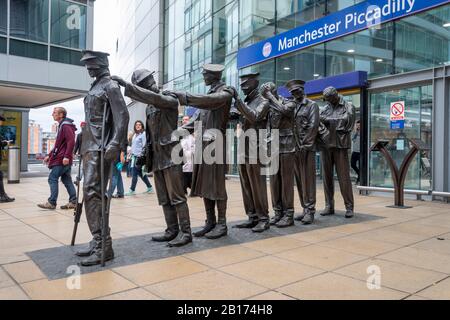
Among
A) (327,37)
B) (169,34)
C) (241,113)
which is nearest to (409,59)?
(327,37)

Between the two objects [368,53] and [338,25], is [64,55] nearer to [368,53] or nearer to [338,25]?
[338,25]

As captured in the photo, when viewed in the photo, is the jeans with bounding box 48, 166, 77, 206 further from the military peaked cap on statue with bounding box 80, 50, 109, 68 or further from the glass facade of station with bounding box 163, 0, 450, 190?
the glass facade of station with bounding box 163, 0, 450, 190

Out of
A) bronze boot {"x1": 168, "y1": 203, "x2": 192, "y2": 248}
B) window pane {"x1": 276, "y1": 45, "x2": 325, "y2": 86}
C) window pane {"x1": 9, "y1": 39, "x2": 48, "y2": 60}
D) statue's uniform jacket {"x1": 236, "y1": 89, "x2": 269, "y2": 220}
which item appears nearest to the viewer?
bronze boot {"x1": 168, "y1": 203, "x2": 192, "y2": 248}

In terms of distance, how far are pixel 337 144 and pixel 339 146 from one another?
46 millimetres

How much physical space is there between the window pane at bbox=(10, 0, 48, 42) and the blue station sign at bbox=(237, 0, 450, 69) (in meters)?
8.40

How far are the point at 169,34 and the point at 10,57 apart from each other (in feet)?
37.9

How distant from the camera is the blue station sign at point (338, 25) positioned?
384 inches

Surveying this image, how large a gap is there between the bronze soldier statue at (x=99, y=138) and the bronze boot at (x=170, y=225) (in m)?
0.90

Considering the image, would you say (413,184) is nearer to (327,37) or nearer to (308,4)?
(327,37)

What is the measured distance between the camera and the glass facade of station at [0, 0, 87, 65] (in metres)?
15.8

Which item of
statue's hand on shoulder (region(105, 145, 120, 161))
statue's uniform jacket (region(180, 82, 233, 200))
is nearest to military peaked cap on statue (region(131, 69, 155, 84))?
statue's uniform jacket (region(180, 82, 233, 200))

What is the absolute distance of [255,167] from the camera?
550 cm

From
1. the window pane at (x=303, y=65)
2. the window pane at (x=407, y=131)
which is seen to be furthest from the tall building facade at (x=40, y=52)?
the window pane at (x=407, y=131)

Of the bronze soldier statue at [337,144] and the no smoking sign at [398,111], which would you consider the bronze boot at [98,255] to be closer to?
the bronze soldier statue at [337,144]
